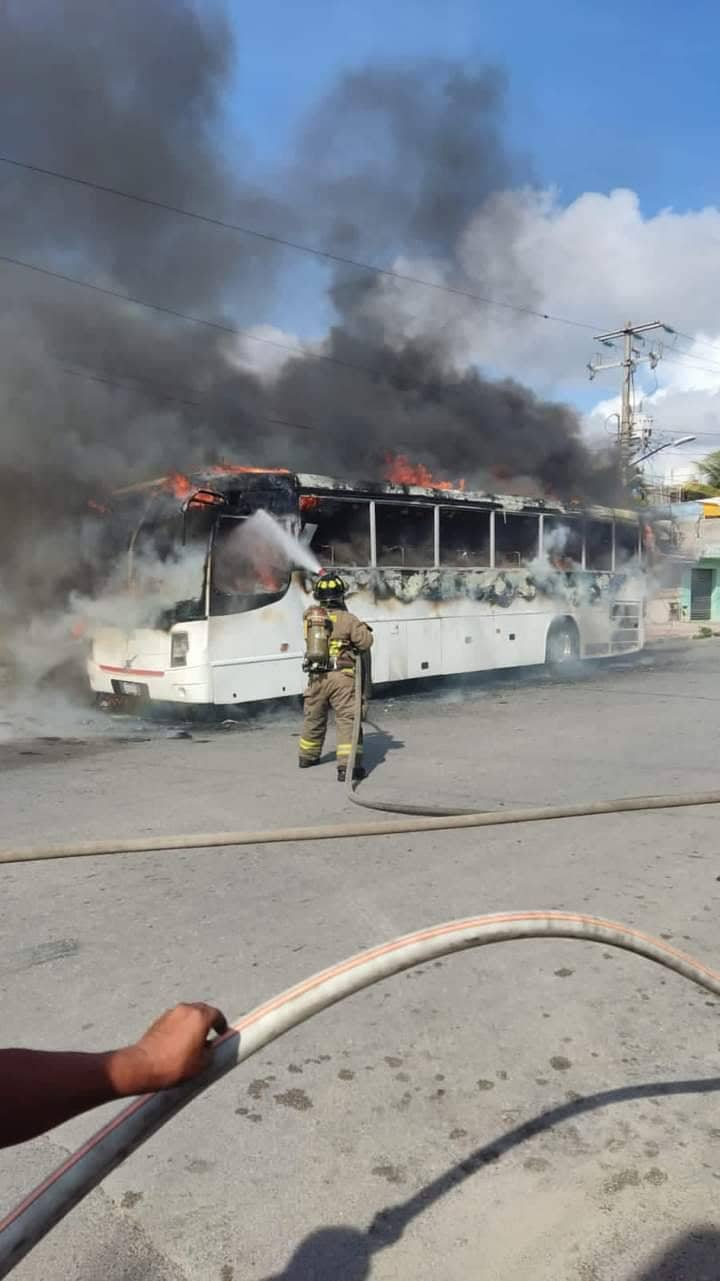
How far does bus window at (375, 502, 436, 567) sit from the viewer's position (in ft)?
32.3

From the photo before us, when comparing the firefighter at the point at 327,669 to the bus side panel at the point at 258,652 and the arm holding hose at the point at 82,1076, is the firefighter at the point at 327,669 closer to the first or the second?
the bus side panel at the point at 258,652

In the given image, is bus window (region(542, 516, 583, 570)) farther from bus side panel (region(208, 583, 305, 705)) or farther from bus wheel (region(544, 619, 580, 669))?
bus side panel (region(208, 583, 305, 705))

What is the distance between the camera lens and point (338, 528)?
9430mm

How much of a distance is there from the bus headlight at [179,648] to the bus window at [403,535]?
2.68m

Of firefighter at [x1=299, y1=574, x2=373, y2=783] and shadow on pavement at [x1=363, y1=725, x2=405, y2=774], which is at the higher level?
firefighter at [x1=299, y1=574, x2=373, y2=783]

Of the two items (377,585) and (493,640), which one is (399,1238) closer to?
(377,585)

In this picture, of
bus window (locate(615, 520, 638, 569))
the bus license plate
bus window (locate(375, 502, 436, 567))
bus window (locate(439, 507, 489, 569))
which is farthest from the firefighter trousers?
bus window (locate(615, 520, 638, 569))

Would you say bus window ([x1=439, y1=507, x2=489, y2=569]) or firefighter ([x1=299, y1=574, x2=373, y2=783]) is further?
bus window ([x1=439, y1=507, x2=489, y2=569])

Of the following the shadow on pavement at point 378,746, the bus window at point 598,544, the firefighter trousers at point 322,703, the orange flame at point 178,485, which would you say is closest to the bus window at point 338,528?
the orange flame at point 178,485

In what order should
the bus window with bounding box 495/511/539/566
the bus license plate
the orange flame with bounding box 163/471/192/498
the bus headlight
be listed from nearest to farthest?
the bus headlight
the orange flame with bounding box 163/471/192/498
the bus license plate
the bus window with bounding box 495/511/539/566

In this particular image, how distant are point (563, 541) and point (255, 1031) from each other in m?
11.9

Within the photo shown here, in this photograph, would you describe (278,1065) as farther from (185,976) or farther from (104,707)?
(104,707)

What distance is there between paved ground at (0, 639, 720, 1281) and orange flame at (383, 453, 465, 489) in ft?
23.8

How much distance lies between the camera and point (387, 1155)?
7.27 ft
